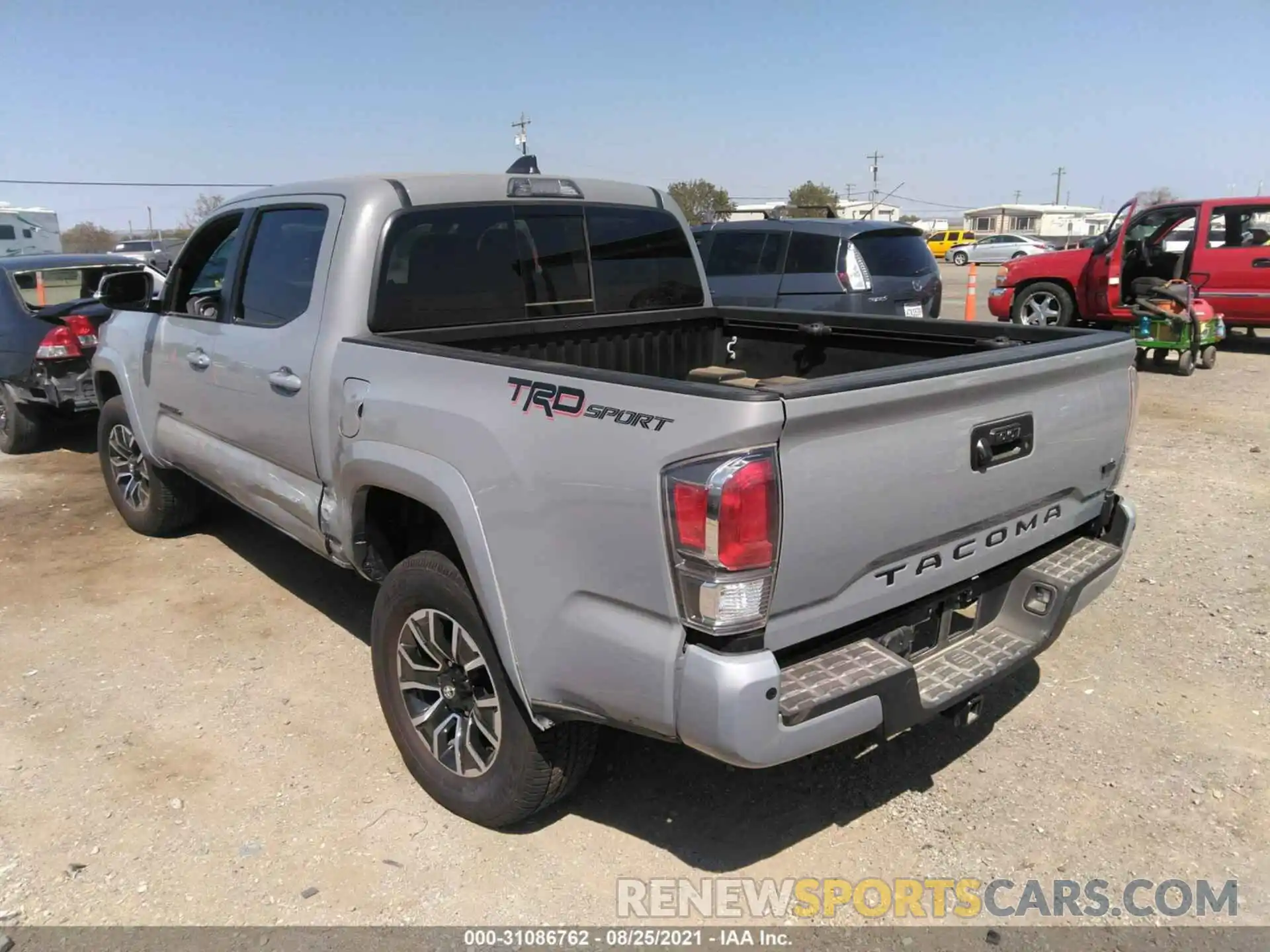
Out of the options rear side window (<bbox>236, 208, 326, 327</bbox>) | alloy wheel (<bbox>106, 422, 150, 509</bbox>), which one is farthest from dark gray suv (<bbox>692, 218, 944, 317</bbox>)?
rear side window (<bbox>236, 208, 326, 327</bbox>)

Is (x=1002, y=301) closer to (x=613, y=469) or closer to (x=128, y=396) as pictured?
(x=128, y=396)

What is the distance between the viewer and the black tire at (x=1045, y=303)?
12391 millimetres

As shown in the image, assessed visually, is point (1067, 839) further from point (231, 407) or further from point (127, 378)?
point (127, 378)

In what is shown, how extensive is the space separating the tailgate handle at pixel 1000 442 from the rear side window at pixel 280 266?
2458 mm

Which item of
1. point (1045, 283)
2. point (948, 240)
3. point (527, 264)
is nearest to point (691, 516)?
point (527, 264)

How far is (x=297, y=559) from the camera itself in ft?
17.8

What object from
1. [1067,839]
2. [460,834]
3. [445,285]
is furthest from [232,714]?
[1067,839]

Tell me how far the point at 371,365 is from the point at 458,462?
2.18 feet

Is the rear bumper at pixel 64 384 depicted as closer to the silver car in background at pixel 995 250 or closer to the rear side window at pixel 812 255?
the rear side window at pixel 812 255

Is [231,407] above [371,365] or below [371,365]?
below

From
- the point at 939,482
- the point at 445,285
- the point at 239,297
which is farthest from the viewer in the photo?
the point at 239,297

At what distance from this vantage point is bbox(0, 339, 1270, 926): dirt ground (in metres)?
2.79

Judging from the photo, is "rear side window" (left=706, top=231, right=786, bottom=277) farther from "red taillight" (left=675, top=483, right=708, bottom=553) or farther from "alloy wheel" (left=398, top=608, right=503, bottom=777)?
"red taillight" (left=675, top=483, right=708, bottom=553)

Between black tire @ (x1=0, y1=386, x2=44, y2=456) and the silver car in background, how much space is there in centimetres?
3895
